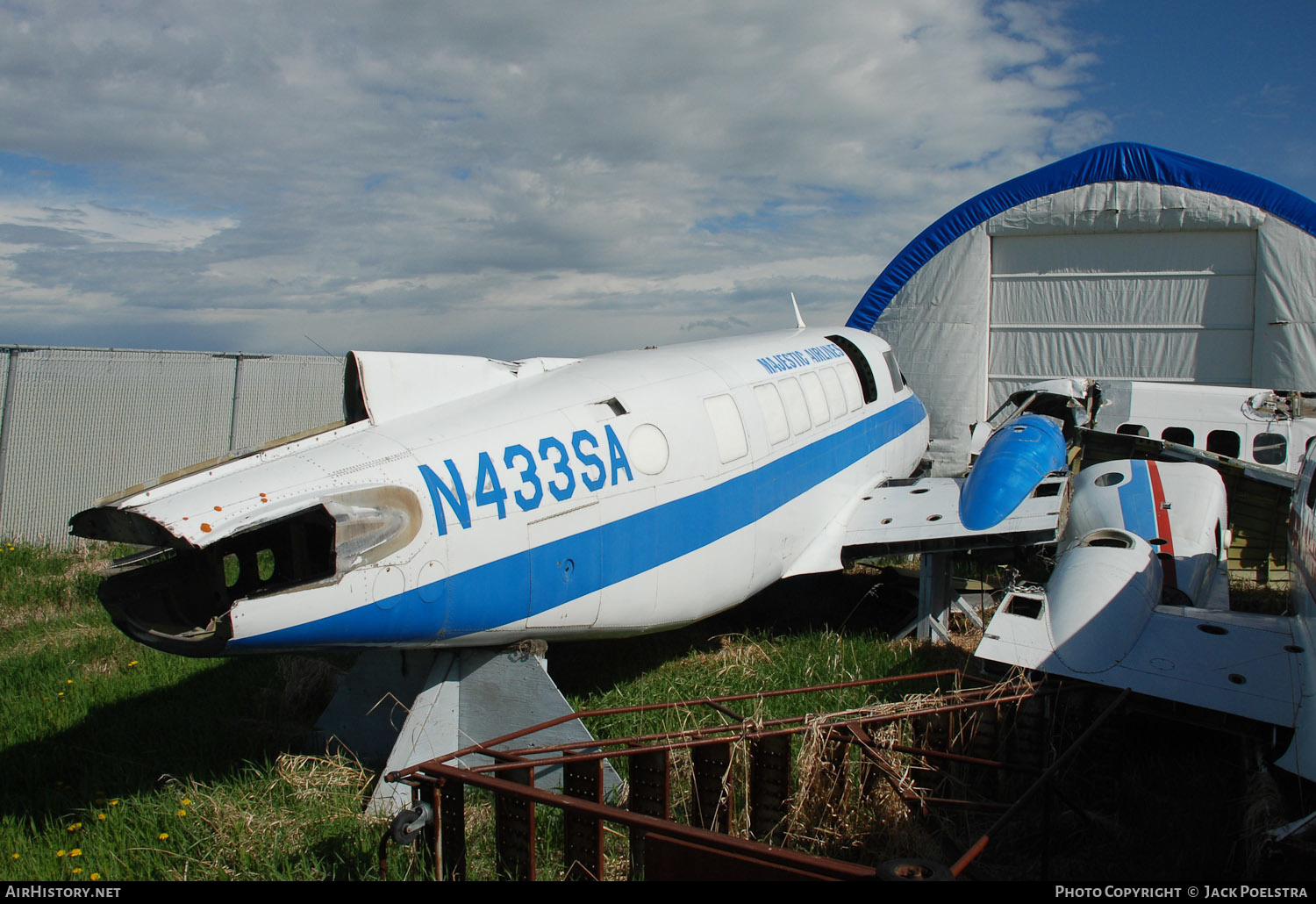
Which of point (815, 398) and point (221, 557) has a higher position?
point (815, 398)

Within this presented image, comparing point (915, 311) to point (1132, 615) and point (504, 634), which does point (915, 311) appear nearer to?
point (1132, 615)

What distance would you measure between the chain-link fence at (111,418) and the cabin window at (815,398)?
7.68 m

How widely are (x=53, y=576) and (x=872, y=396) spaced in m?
11.1

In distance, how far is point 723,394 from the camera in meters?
7.61

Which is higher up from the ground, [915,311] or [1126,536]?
[915,311]

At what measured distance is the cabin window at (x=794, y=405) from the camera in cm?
853

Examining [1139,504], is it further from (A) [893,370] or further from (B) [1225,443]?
(B) [1225,443]

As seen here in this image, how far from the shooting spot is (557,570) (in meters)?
5.90

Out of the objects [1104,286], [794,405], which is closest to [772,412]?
[794,405]

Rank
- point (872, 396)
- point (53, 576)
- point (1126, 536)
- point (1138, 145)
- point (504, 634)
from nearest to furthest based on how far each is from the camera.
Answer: point (504, 634) < point (1126, 536) < point (872, 396) < point (53, 576) < point (1138, 145)

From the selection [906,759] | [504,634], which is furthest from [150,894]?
[906,759]

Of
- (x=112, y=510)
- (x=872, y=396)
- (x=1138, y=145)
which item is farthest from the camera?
(x=1138, y=145)

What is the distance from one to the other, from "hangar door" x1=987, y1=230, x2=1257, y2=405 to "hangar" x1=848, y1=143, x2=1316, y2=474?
23mm

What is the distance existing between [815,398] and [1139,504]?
3.54 m
